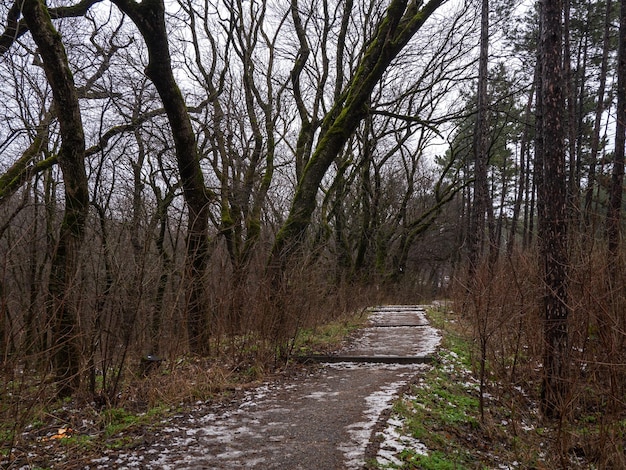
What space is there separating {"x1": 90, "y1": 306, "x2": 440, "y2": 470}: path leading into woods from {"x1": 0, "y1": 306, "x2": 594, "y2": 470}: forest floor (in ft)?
0.04

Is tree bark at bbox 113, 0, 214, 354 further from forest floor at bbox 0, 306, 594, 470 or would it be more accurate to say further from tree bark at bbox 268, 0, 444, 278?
tree bark at bbox 268, 0, 444, 278

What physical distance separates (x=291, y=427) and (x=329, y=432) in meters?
0.45

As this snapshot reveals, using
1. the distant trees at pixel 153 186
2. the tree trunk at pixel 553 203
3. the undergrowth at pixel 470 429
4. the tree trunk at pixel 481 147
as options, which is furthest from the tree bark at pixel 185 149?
the tree trunk at pixel 481 147

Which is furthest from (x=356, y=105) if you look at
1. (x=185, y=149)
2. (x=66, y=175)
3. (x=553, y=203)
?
(x=66, y=175)

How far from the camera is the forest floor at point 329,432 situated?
4.27 metres

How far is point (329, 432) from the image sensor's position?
195 inches

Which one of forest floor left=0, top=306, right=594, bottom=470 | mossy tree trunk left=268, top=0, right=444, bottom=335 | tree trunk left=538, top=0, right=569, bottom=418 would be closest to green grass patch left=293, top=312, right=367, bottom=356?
forest floor left=0, top=306, right=594, bottom=470

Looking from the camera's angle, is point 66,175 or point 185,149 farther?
point 185,149

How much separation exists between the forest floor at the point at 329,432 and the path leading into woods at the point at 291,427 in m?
0.01

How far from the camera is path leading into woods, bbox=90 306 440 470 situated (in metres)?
4.23

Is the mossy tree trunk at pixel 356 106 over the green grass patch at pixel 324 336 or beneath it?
over

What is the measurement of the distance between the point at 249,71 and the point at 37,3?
32.0 ft

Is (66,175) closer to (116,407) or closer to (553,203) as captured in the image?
(116,407)

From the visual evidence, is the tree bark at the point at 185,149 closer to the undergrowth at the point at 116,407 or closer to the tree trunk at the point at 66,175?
the undergrowth at the point at 116,407
